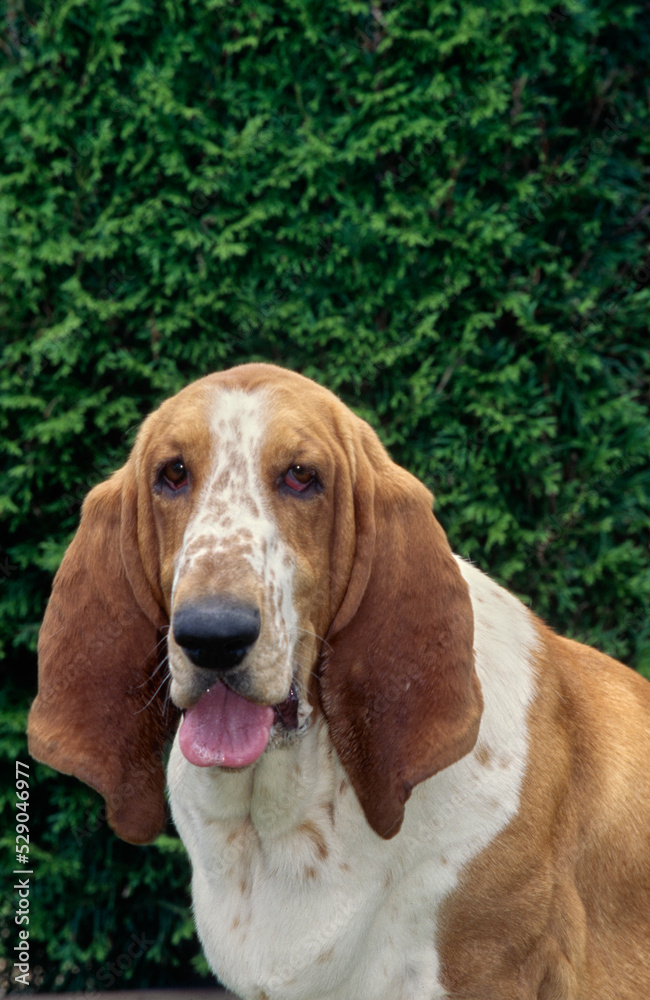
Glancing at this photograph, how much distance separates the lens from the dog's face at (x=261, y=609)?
2123 mm

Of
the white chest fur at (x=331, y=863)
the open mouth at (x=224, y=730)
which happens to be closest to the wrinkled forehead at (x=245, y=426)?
the open mouth at (x=224, y=730)

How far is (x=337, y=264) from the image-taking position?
398 centimetres

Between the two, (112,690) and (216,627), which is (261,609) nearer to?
(216,627)

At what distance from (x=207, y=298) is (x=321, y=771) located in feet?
7.29

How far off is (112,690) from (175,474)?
585mm

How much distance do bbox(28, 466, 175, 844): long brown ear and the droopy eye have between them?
19 centimetres

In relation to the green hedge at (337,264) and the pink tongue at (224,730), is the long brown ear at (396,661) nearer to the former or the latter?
the pink tongue at (224,730)

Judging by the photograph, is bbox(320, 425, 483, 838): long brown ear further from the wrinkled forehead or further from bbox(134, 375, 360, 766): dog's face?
the wrinkled forehead

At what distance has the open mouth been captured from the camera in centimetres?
211

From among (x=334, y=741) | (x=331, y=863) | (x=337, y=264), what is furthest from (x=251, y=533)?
(x=337, y=264)

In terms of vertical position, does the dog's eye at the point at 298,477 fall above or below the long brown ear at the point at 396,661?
above

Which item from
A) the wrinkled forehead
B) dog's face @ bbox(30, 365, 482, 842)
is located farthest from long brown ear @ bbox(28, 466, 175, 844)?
the wrinkled forehead

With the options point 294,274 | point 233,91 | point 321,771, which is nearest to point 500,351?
point 294,274

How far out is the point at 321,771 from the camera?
2.38 metres
